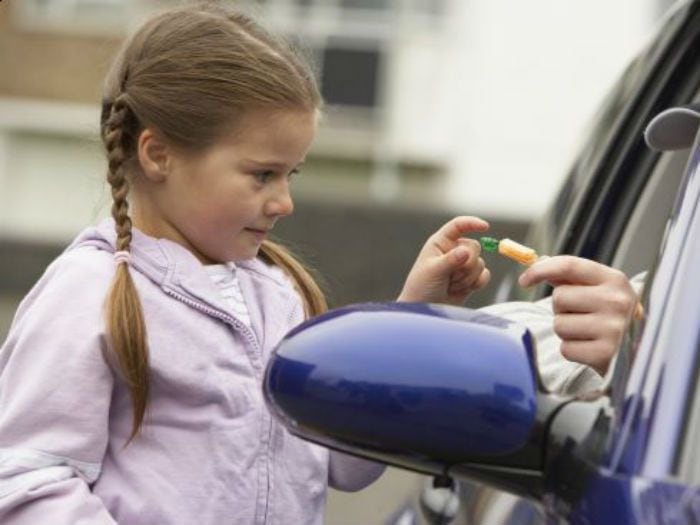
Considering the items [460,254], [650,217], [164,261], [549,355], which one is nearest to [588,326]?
[460,254]

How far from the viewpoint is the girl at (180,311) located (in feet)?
8.48

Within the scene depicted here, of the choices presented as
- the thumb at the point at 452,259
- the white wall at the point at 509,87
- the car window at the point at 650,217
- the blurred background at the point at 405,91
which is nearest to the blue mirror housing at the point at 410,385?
the thumb at the point at 452,259

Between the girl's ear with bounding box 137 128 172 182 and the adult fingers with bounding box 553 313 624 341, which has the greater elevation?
the girl's ear with bounding box 137 128 172 182

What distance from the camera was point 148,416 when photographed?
2645 millimetres

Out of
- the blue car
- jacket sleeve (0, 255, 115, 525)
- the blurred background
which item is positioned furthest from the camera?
the blurred background

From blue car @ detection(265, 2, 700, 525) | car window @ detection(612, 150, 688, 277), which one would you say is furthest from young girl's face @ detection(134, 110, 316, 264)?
car window @ detection(612, 150, 688, 277)

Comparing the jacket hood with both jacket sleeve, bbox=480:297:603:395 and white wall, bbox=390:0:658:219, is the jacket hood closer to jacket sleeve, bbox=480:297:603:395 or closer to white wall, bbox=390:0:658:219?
jacket sleeve, bbox=480:297:603:395

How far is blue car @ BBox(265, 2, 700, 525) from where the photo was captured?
213cm

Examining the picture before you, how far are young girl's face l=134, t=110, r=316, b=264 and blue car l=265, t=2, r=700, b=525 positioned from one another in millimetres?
473

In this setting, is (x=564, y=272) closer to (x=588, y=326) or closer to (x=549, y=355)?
(x=588, y=326)

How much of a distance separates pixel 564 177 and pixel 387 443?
1.90m

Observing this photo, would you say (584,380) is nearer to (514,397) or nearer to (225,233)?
(225,233)

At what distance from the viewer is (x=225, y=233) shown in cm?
275

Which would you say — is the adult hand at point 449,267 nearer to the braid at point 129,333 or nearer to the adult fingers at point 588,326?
the adult fingers at point 588,326
